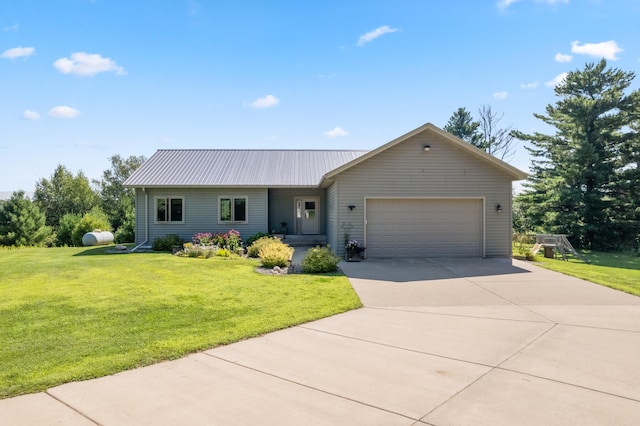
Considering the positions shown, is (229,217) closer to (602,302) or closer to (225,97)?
(225,97)

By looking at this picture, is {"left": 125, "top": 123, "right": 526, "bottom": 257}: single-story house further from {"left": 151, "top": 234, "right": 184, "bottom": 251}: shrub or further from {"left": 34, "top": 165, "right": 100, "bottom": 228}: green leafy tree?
{"left": 34, "top": 165, "right": 100, "bottom": 228}: green leafy tree

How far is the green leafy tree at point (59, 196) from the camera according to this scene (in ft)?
134

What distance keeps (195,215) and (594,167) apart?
23195mm

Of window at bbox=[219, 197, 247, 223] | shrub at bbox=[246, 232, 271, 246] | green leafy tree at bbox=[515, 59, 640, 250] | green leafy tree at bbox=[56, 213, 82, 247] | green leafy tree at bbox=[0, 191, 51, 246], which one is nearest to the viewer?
shrub at bbox=[246, 232, 271, 246]

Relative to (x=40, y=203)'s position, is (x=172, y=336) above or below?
below

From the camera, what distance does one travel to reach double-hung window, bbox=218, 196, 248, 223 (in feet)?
57.7

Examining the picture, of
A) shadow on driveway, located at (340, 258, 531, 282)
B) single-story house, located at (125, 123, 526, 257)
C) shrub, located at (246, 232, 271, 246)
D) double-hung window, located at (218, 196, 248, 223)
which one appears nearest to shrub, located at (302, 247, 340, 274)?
shadow on driveway, located at (340, 258, 531, 282)

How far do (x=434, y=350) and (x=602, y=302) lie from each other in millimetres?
4949

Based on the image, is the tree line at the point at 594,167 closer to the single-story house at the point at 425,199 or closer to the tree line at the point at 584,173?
the tree line at the point at 584,173

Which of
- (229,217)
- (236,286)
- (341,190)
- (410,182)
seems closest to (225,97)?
(229,217)

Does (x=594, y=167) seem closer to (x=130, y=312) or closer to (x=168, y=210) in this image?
(x=168, y=210)

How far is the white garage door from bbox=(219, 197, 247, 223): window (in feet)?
23.1

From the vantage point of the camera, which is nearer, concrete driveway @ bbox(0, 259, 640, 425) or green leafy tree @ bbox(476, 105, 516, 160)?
concrete driveway @ bbox(0, 259, 640, 425)

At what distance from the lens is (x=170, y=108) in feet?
58.6
